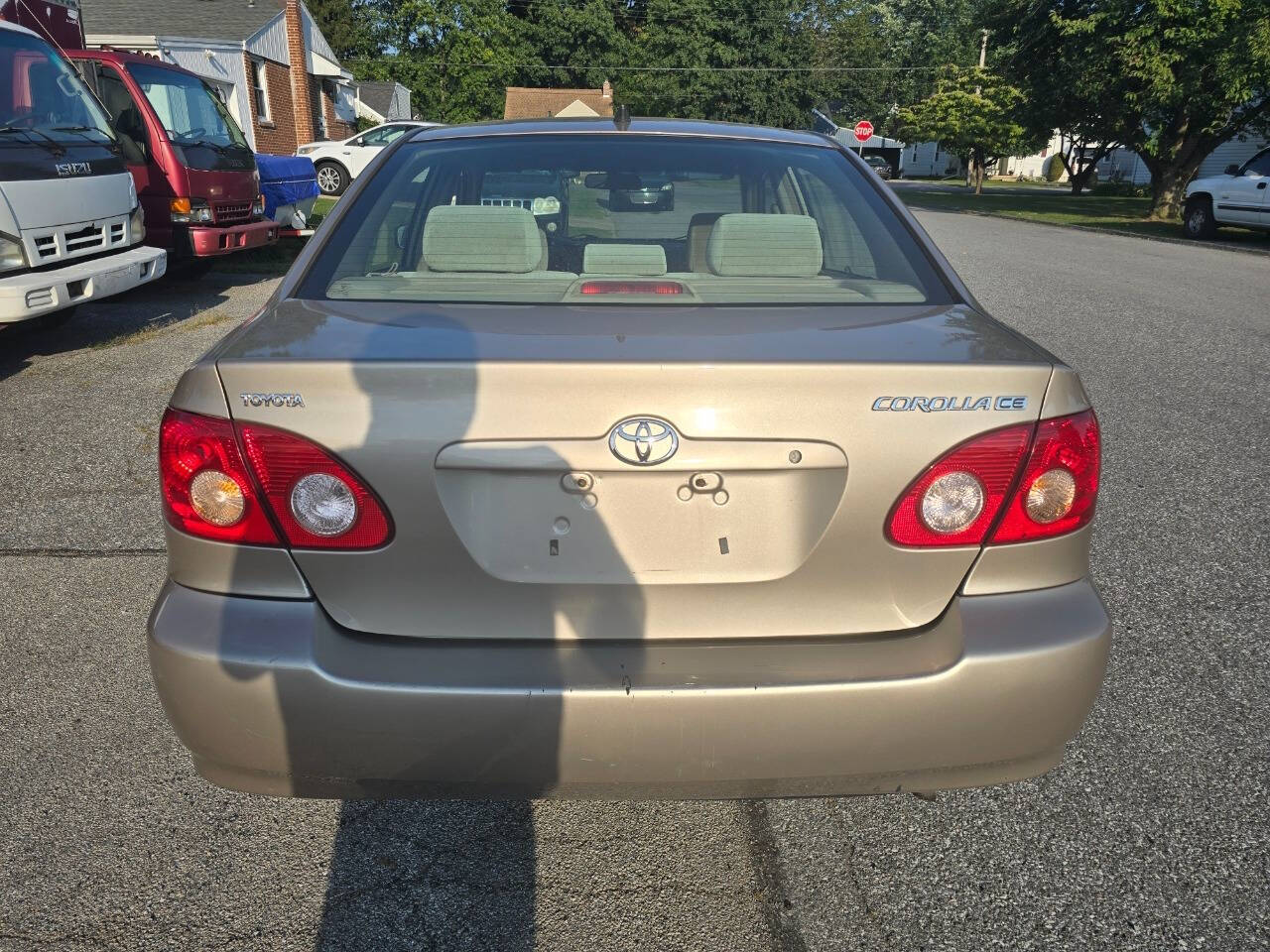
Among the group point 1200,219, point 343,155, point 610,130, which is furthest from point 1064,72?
point 610,130

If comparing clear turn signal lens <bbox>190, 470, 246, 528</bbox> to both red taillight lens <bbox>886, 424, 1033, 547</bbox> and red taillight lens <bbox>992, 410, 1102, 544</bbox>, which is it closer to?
red taillight lens <bbox>886, 424, 1033, 547</bbox>

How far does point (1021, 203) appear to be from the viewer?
109 feet

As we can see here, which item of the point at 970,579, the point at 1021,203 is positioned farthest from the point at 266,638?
the point at 1021,203

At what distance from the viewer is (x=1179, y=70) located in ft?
73.9

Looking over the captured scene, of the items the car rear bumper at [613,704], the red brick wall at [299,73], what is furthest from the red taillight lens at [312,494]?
the red brick wall at [299,73]

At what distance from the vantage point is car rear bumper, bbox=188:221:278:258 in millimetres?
9609

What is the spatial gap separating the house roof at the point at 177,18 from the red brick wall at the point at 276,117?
91cm

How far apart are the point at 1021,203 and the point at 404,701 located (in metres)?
35.2

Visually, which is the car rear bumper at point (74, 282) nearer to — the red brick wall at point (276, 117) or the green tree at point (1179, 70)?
the red brick wall at point (276, 117)

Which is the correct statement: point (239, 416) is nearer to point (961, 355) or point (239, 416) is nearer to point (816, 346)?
point (816, 346)

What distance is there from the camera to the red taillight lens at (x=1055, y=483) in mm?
1868

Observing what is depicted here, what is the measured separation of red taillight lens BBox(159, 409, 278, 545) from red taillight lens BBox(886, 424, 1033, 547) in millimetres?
1151

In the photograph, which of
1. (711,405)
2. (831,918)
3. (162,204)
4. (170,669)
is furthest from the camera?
(162,204)

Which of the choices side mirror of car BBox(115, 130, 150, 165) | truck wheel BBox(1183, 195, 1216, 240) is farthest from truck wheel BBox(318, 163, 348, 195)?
truck wheel BBox(1183, 195, 1216, 240)
